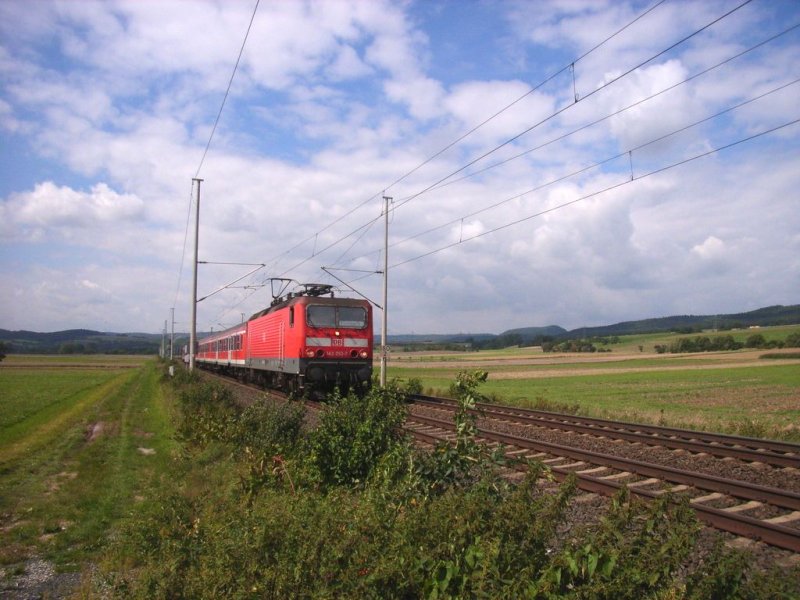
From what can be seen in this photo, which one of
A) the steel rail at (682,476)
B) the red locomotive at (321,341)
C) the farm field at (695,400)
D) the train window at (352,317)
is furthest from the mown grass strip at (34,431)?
the steel rail at (682,476)

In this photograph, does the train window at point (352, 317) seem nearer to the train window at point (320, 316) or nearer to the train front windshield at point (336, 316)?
the train front windshield at point (336, 316)

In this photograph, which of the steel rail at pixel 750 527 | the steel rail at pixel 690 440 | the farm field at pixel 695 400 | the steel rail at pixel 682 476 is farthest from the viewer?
the farm field at pixel 695 400

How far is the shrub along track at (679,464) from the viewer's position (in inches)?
291

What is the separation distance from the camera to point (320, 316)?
71.2ft

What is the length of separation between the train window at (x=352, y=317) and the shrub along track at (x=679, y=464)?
5.97 metres

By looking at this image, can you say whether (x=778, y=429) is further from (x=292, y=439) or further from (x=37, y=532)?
(x=37, y=532)

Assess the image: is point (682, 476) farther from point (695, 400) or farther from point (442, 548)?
point (695, 400)

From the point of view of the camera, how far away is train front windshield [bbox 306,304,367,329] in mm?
21578

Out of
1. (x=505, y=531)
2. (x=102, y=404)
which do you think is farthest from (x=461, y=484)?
(x=102, y=404)

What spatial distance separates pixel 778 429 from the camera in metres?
15.5

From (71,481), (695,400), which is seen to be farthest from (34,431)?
(695,400)

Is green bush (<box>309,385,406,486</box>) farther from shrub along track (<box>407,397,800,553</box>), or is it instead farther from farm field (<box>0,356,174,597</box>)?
farm field (<box>0,356,174,597</box>)

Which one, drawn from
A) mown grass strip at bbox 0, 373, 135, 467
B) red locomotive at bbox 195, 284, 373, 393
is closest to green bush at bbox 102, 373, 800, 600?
mown grass strip at bbox 0, 373, 135, 467

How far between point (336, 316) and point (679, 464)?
13.5 m
